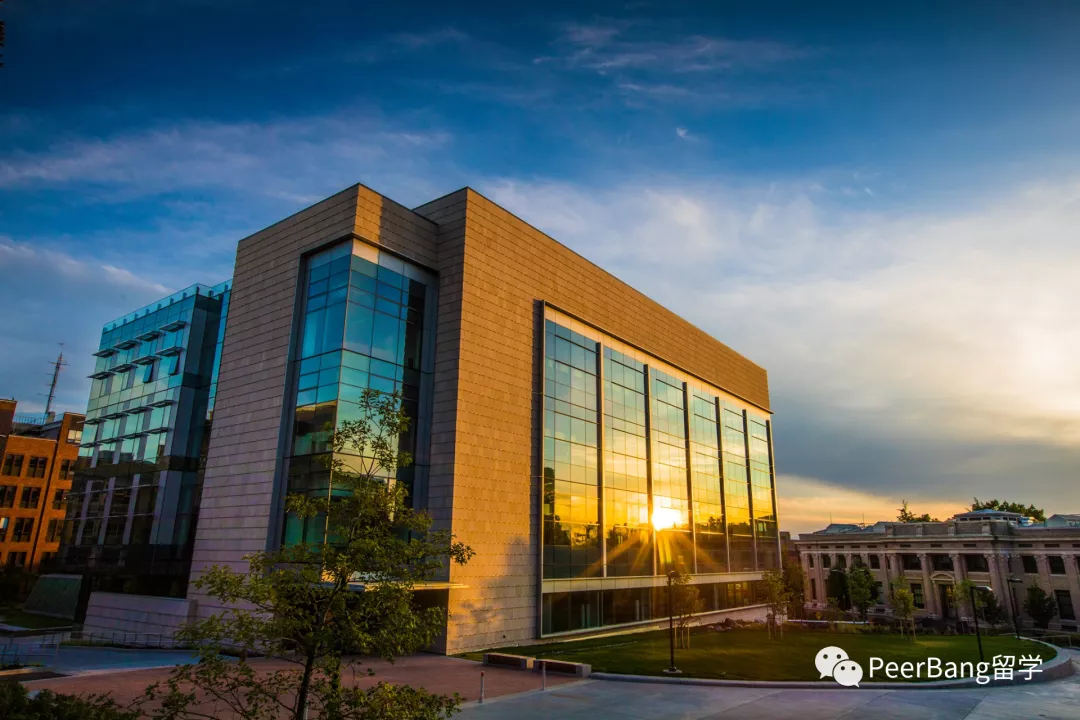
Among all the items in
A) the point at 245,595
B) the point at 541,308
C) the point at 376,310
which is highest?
the point at 541,308

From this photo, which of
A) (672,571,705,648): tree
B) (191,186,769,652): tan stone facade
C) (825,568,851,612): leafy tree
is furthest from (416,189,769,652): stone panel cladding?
(825,568,851,612): leafy tree

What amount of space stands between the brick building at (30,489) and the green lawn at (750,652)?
71982 millimetres

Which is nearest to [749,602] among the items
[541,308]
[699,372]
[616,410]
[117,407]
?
[699,372]

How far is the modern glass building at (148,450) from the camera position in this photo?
1601 inches

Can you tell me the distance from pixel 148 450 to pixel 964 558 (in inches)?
4154

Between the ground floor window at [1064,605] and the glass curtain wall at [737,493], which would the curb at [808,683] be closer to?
the glass curtain wall at [737,493]

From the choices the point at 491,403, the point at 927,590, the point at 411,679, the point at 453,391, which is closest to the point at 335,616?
the point at 411,679

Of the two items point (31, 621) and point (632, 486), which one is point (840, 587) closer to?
point (632, 486)

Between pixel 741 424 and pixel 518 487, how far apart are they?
129 ft

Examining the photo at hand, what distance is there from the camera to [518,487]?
37.5 metres

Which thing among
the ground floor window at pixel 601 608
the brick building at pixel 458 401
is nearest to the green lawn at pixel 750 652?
the ground floor window at pixel 601 608

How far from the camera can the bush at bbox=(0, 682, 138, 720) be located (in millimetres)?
10734

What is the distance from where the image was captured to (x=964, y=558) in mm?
95312

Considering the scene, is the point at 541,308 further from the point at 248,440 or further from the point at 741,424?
the point at 741,424
